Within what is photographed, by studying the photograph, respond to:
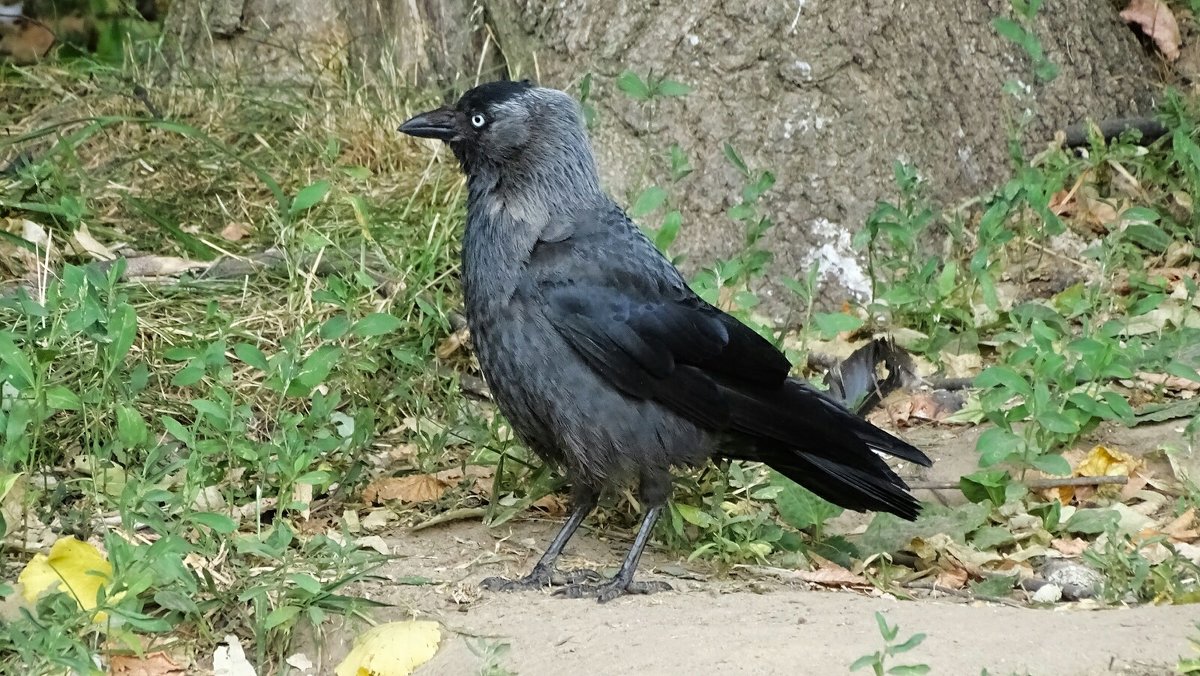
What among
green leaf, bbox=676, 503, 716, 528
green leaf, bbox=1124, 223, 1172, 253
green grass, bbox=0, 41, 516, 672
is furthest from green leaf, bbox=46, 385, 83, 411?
green leaf, bbox=1124, 223, 1172, 253

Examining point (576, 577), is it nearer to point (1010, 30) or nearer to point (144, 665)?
point (144, 665)

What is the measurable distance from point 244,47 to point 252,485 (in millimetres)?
2854

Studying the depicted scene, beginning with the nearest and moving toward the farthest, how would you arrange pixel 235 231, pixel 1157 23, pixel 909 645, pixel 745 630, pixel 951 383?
pixel 909 645 → pixel 745 630 → pixel 951 383 → pixel 235 231 → pixel 1157 23

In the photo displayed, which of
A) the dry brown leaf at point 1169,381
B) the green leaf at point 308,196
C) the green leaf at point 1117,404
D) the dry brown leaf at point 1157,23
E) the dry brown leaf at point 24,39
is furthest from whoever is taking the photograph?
the dry brown leaf at point 24,39

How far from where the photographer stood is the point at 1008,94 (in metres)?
6.24

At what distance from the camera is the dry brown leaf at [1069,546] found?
418cm

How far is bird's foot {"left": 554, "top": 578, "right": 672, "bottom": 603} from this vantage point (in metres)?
3.87

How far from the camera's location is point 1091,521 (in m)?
4.25

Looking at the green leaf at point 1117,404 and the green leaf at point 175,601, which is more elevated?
the green leaf at point 1117,404

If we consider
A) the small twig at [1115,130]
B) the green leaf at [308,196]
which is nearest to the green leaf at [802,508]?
the green leaf at [308,196]

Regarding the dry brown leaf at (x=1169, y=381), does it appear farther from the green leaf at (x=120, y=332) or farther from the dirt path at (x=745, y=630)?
the green leaf at (x=120, y=332)

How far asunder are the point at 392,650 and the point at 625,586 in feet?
2.54

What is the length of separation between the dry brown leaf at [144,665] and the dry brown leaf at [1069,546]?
2444mm

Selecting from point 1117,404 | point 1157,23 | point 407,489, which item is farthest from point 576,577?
point 1157,23
